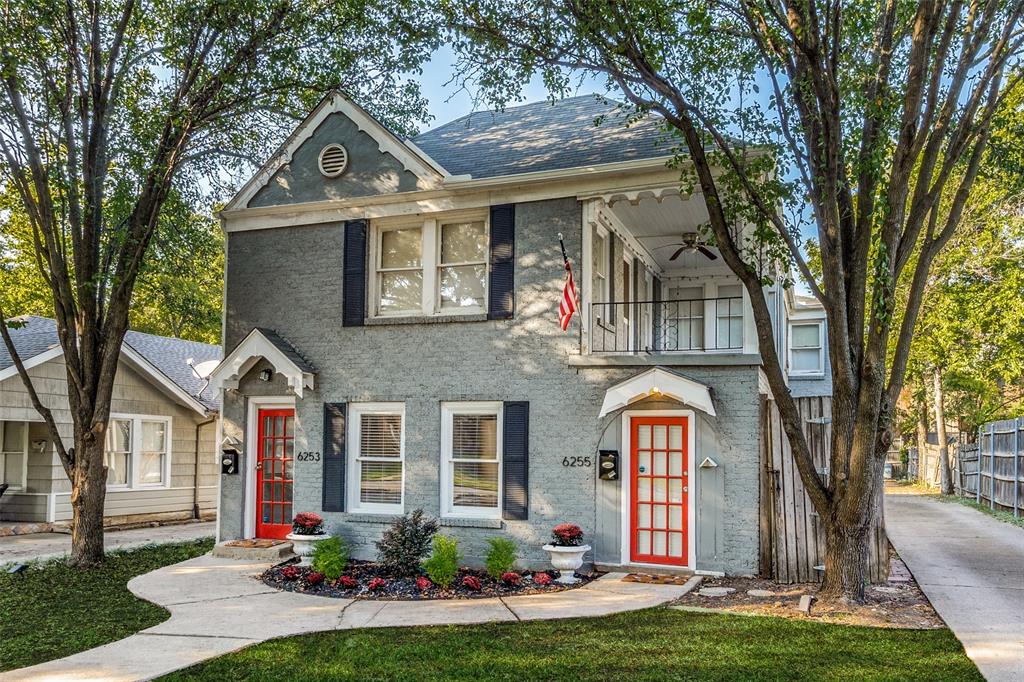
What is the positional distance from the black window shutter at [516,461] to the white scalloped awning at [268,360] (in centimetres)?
315

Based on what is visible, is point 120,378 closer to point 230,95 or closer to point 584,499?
point 230,95

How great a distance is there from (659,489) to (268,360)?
5935 mm

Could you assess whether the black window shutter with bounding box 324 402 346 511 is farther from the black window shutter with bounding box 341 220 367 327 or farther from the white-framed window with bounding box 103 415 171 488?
the white-framed window with bounding box 103 415 171 488

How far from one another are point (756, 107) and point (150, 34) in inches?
329

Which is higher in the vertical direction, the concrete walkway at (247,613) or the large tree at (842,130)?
the large tree at (842,130)

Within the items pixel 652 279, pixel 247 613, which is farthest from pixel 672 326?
pixel 247 613

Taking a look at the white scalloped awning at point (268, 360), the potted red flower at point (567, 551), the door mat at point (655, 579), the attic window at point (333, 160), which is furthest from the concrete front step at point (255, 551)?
the attic window at point (333, 160)

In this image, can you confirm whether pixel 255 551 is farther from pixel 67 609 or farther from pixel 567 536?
pixel 567 536

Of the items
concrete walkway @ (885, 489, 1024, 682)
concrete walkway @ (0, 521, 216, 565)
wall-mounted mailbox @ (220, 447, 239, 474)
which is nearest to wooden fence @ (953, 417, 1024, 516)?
concrete walkway @ (885, 489, 1024, 682)

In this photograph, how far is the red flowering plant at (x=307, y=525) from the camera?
36.6 ft

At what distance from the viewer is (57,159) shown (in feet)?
35.8

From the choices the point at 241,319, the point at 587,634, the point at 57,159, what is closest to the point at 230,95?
the point at 57,159

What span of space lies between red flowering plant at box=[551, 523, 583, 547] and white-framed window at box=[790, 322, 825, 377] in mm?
12086

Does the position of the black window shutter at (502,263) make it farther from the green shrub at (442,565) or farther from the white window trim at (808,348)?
the white window trim at (808,348)
